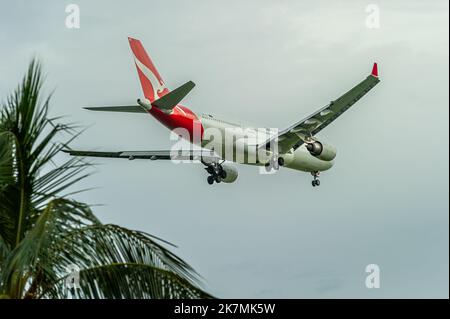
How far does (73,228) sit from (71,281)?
778 mm

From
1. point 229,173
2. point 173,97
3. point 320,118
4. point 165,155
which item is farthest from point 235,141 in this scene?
point 173,97

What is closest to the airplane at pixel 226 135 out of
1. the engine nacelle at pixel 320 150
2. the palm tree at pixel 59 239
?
the engine nacelle at pixel 320 150

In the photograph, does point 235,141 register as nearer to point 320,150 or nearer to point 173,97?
point 320,150

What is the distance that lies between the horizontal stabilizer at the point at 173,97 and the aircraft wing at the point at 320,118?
813 centimetres

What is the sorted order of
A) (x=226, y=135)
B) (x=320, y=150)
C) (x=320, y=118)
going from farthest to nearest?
1. (x=320, y=150)
2. (x=320, y=118)
3. (x=226, y=135)

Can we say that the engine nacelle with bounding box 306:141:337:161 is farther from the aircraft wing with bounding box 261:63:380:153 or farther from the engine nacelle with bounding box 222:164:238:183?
the engine nacelle with bounding box 222:164:238:183

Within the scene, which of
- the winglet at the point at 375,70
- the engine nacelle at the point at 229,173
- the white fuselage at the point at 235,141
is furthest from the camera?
the engine nacelle at the point at 229,173

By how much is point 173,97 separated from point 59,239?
3180cm

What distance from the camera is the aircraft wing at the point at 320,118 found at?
44559 millimetres

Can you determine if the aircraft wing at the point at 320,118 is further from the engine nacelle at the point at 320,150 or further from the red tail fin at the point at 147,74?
the red tail fin at the point at 147,74

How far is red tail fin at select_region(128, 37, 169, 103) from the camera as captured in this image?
151 feet

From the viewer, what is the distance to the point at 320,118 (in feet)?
155
